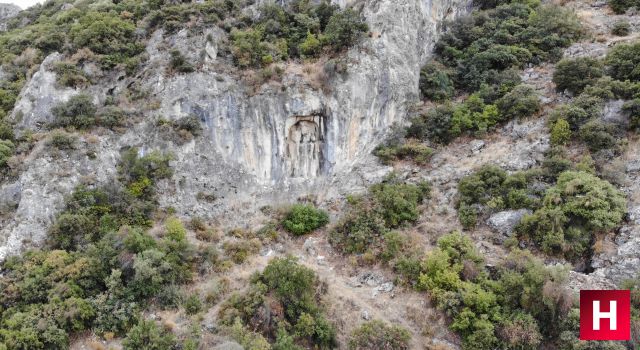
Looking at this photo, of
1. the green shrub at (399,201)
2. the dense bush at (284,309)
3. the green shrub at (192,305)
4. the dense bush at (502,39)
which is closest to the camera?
the dense bush at (284,309)

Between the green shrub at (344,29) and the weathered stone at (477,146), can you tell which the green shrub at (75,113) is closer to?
the green shrub at (344,29)

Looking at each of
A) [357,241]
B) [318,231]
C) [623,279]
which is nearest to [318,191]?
[318,231]

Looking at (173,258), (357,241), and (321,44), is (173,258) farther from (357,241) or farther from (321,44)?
(321,44)

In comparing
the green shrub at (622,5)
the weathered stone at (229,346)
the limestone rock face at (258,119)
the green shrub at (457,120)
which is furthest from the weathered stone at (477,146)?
the green shrub at (622,5)

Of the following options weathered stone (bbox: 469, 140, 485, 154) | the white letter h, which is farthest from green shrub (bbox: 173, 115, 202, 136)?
the white letter h

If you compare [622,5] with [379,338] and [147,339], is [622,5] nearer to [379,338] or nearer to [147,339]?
[379,338]

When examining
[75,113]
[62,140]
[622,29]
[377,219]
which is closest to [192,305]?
[377,219]

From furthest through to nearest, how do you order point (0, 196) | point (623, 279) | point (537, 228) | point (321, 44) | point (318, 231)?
point (321, 44)
point (318, 231)
point (0, 196)
point (537, 228)
point (623, 279)
